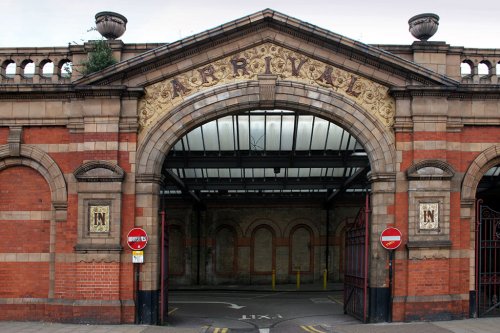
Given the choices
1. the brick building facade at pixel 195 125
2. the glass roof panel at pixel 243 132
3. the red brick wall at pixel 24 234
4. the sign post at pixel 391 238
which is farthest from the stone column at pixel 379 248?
the red brick wall at pixel 24 234

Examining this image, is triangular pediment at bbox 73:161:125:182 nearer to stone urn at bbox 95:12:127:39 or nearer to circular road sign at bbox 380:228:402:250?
stone urn at bbox 95:12:127:39

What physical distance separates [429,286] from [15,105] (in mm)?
12274

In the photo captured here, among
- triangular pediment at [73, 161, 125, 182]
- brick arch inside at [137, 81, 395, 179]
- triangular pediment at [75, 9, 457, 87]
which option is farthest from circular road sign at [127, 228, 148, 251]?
triangular pediment at [75, 9, 457, 87]

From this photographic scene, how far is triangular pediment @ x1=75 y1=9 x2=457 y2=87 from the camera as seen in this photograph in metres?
17.9

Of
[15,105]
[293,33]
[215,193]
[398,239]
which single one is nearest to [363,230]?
[398,239]

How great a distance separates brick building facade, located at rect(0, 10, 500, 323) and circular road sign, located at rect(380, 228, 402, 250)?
1.26ft

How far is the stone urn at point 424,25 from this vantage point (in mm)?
18469

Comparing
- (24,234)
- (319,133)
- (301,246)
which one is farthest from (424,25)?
(301,246)

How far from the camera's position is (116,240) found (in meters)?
17.7

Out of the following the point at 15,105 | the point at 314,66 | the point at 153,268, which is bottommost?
the point at 153,268

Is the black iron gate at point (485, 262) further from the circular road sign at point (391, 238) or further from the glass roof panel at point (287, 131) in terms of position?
the glass roof panel at point (287, 131)

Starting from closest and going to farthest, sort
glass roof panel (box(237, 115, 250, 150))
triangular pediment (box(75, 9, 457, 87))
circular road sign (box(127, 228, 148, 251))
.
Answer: circular road sign (box(127, 228, 148, 251))
triangular pediment (box(75, 9, 457, 87))
glass roof panel (box(237, 115, 250, 150))

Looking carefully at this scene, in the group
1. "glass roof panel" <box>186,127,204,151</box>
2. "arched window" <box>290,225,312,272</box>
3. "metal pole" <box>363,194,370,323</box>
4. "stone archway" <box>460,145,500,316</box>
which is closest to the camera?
"metal pole" <box>363,194,370,323</box>

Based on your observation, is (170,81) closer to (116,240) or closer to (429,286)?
(116,240)
